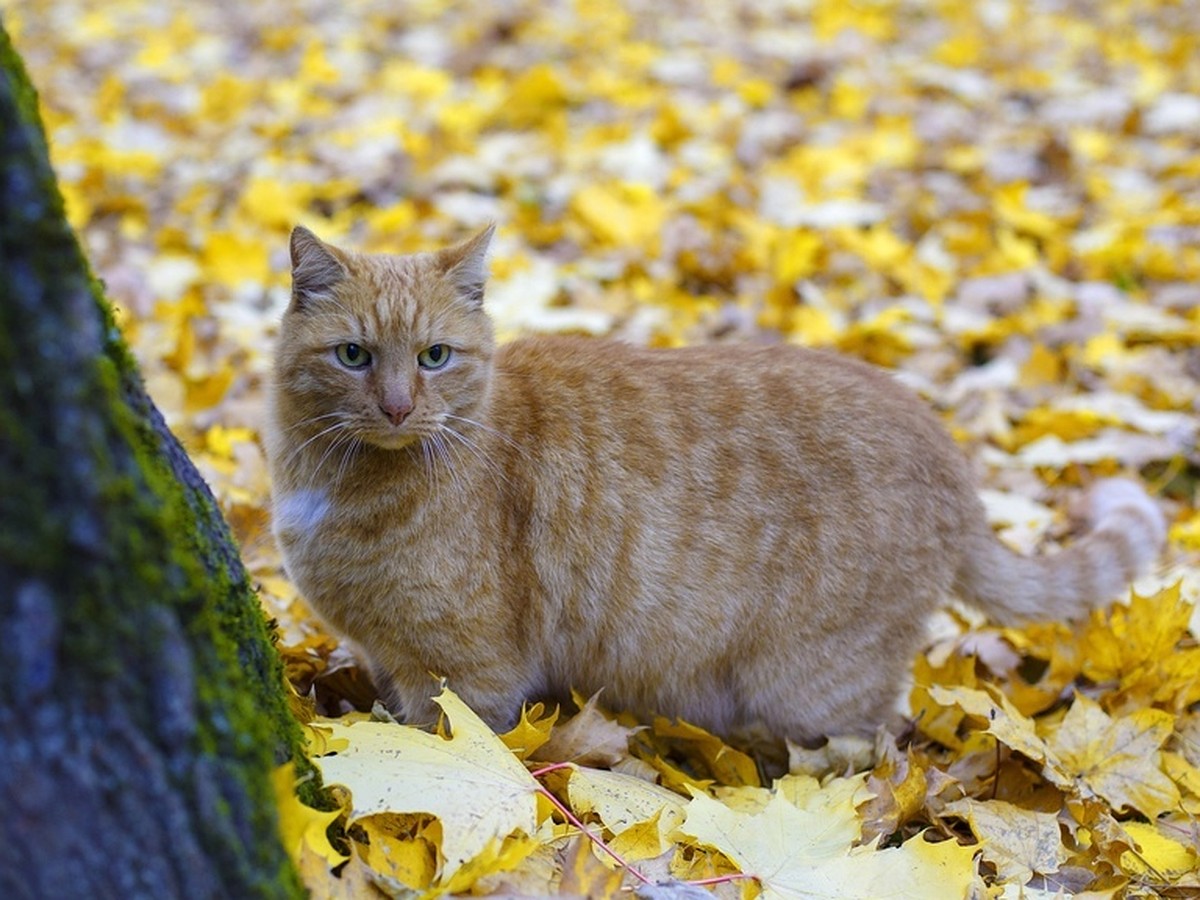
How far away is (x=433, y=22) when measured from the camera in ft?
29.2

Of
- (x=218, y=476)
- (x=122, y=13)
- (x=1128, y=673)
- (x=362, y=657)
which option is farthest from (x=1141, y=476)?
(x=122, y=13)

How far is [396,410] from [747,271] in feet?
10.0

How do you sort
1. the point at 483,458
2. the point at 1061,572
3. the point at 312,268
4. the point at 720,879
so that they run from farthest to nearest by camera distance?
the point at 1061,572 → the point at 483,458 → the point at 312,268 → the point at 720,879

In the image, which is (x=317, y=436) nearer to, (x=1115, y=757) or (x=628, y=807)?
(x=628, y=807)

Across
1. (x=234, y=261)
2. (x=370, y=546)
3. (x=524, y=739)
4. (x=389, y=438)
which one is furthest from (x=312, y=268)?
(x=234, y=261)

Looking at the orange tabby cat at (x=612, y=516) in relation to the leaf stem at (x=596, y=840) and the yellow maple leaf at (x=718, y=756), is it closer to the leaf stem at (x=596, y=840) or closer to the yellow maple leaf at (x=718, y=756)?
the yellow maple leaf at (x=718, y=756)

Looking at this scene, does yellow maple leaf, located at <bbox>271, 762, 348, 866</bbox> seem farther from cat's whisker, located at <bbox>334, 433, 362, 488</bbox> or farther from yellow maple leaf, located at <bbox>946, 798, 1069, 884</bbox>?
yellow maple leaf, located at <bbox>946, 798, 1069, 884</bbox>

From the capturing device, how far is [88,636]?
4.83ft

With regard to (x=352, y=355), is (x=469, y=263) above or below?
above

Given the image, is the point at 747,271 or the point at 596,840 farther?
the point at 747,271

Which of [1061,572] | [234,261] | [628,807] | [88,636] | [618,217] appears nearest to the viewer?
[88,636]

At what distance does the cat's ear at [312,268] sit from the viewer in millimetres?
2855

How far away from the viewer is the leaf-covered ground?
2426 millimetres

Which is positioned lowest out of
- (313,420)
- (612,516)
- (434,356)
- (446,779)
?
(446,779)
